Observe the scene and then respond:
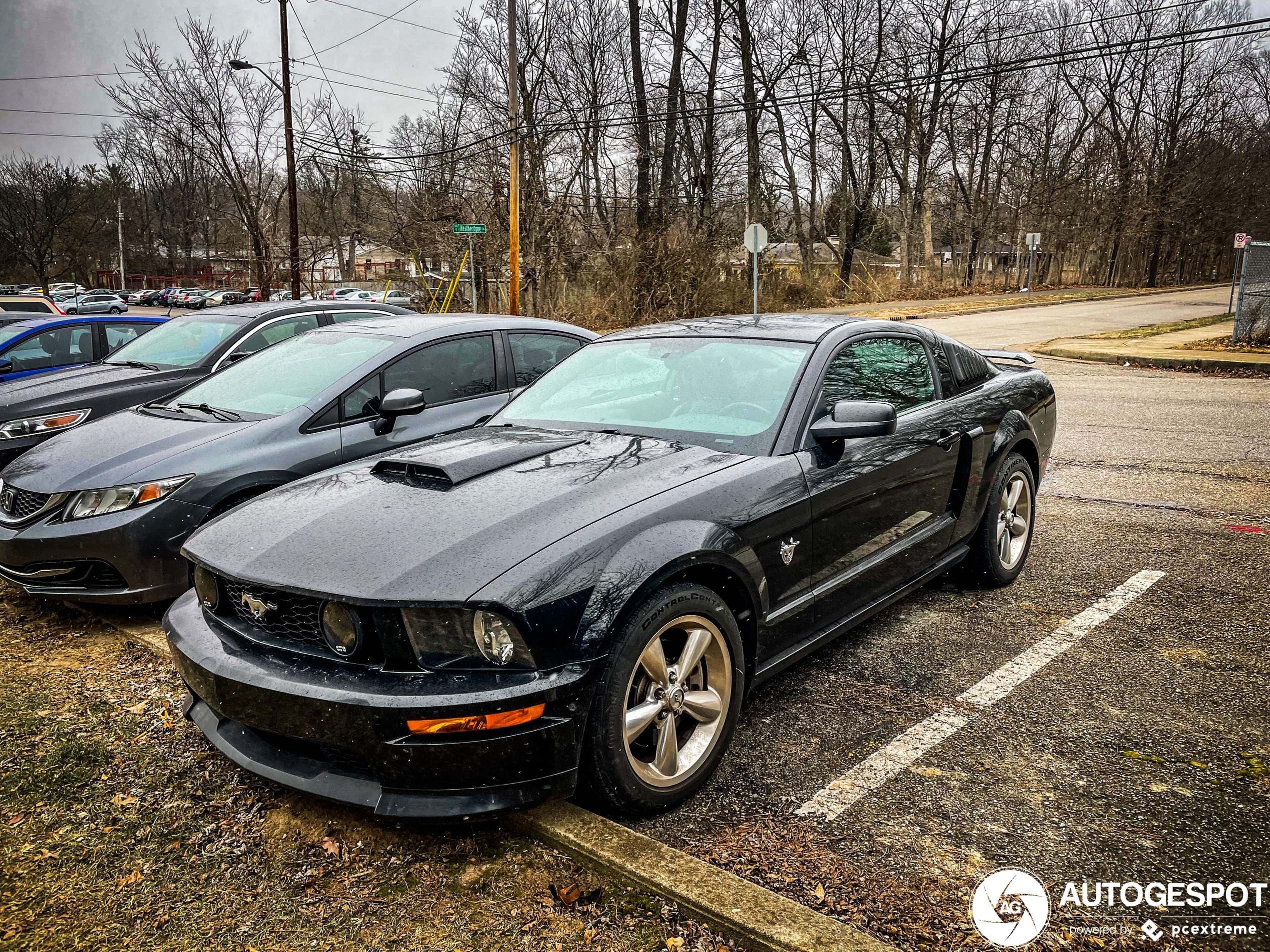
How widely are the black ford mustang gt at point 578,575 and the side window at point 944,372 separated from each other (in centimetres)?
32

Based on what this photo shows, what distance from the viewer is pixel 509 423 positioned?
13.1 ft

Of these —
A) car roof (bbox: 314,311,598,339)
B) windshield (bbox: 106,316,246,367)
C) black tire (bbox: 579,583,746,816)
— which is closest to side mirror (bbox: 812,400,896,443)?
black tire (bbox: 579,583,746,816)

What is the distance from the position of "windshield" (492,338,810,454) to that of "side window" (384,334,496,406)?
49.5 inches

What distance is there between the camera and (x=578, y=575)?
98.2 inches

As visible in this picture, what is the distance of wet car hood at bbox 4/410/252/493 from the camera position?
4.36m

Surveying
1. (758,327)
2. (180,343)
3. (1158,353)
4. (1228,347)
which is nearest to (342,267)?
(1158,353)

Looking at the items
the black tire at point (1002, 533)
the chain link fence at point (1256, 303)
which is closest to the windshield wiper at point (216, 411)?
the black tire at point (1002, 533)

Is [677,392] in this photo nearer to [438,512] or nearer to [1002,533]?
[438,512]

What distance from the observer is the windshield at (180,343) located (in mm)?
7234

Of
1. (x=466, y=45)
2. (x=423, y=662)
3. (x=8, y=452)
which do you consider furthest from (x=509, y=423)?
(x=466, y=45)

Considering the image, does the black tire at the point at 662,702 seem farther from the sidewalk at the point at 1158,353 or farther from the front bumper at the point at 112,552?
the sidewalk at the point at 1158,353

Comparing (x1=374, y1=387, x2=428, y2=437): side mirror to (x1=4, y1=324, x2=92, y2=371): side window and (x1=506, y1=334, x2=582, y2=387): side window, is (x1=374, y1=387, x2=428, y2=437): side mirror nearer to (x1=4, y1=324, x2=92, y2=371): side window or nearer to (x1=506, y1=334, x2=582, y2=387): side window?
(x1=506, y1=334, x2=582, y2=387): side window

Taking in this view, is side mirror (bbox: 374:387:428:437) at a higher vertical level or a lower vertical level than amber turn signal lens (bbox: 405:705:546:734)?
higher

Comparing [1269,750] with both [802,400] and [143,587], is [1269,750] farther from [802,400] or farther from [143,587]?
[143,587]
